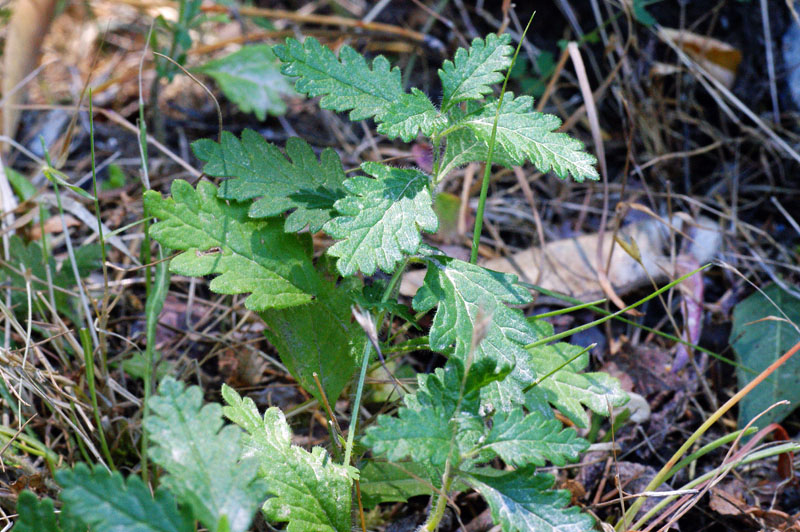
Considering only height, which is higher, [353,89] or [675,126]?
[353,89]

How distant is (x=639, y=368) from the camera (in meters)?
2.30

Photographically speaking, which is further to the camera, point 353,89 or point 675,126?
point 675,126

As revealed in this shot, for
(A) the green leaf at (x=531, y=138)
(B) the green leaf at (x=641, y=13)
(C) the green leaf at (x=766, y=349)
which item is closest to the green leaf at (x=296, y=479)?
(A) the green leaf at (x=531, y=138)

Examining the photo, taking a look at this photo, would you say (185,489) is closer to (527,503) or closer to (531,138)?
(527,503)

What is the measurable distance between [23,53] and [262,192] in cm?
201

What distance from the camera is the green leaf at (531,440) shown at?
1338mm

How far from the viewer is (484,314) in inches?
57.8

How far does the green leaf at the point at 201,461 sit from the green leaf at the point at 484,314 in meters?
0.53

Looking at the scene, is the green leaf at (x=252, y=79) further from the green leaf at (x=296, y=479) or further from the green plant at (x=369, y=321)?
the green leaf at (x=296, y=479)

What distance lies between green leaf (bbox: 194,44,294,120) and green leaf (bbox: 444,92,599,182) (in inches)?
58.0

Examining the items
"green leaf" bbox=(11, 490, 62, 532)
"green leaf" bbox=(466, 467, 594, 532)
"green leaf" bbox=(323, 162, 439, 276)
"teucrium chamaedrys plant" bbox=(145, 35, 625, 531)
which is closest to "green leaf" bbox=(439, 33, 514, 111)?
"teucrium chamaedrys plant" bbox=(145, 35, 625, 531)

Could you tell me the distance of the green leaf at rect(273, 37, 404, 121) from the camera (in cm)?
163

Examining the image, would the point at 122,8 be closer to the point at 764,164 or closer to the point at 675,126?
the point at 675,126

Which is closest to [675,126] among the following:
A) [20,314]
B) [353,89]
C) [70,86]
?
[353,89]
